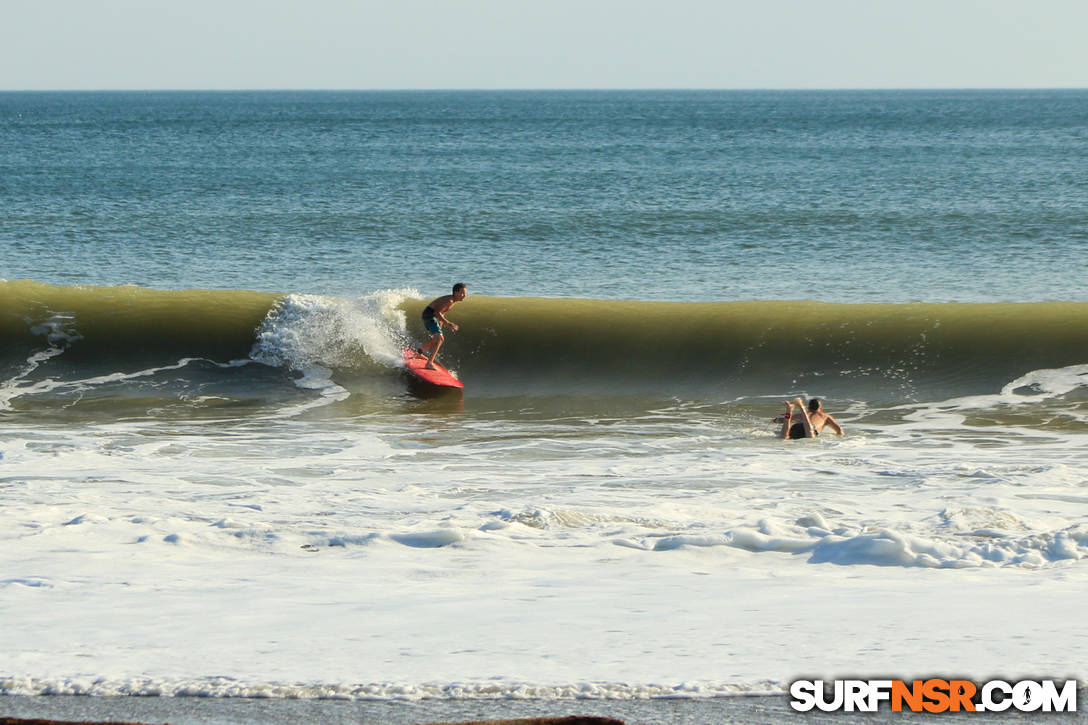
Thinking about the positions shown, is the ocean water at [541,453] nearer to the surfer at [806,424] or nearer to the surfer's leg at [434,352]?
the surfer at [806,424]

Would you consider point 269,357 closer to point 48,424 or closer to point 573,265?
point 48,424

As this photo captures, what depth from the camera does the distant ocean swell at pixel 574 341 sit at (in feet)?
52.5

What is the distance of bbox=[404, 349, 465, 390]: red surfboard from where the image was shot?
15.6 metres

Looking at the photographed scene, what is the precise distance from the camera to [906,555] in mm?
7172

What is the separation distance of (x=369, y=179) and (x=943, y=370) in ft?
127

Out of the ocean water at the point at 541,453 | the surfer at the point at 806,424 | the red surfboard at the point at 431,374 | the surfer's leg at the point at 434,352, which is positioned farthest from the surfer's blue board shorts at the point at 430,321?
the surfer at the point at 806,424

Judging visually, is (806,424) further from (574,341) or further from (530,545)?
(574,341)

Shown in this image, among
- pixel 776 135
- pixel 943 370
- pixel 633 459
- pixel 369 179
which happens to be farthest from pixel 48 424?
pixel 776 135

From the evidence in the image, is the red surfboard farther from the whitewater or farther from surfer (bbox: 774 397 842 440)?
surfer (bbox: 774 397 842 440)

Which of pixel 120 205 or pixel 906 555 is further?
pixel 120 205

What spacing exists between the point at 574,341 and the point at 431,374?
9.24ft
